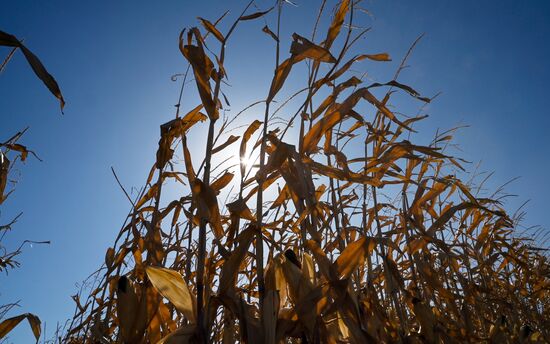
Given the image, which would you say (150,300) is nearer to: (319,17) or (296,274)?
(296,274)

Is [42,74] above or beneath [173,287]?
above

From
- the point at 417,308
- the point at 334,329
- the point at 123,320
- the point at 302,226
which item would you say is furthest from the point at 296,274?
the point at 417,308

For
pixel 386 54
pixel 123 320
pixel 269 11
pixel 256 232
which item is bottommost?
pixel 123 320

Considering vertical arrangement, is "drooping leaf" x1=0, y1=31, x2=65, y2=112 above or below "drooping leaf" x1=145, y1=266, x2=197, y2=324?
above

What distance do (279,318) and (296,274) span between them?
132 millimetres

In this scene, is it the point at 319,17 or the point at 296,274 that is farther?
the point at 319,17

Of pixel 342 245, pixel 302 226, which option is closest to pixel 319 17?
pixel 302 226

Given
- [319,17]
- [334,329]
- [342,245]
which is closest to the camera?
[334,329]

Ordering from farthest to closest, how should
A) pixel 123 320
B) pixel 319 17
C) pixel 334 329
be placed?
pixel 319 17, pixel 334 329, pixel 123 320

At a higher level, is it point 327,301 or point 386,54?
point 386,54

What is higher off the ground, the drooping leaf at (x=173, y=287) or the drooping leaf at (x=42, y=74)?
the drooping leaf at (x=42, y=74)

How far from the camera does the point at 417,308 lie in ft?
4.65

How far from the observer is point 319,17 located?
1362 millimetres

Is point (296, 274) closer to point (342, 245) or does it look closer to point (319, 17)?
point (342, 245)
